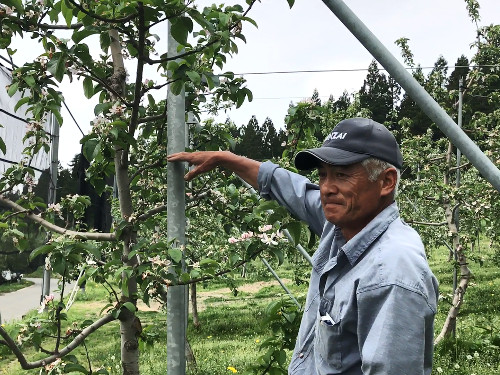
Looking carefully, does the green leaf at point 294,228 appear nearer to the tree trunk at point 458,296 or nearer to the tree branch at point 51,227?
the tree branch at point 51,227

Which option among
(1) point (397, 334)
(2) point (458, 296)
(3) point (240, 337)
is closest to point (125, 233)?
(1) point (397, 334)

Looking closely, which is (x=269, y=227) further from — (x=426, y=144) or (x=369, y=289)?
(x=426, y=144)

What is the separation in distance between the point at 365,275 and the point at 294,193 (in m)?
0.91

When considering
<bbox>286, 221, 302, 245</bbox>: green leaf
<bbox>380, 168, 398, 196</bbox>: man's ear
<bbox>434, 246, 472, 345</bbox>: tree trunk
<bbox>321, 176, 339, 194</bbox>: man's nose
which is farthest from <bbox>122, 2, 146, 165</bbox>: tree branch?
<bbox>434, 246, 472, 345</bbox>: tree trunk

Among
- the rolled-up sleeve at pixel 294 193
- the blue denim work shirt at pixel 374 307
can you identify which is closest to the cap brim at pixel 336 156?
the blue denim work shirt at pixel 374 307

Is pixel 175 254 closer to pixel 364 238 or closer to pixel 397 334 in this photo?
pixel 364 238

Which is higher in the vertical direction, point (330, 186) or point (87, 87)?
point (87, 87)

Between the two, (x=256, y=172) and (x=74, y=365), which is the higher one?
(x=256, y=172)

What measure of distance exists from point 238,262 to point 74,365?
0.85m

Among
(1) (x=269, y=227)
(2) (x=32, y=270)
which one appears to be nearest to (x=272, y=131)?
A: (2) (x=32, y=270)

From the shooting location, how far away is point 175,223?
2270 millimetres

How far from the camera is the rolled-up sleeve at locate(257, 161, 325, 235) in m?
2.17

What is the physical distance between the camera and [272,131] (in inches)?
1941

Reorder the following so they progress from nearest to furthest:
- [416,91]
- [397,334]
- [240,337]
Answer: [397,334] < [416,91] < [240,337]
